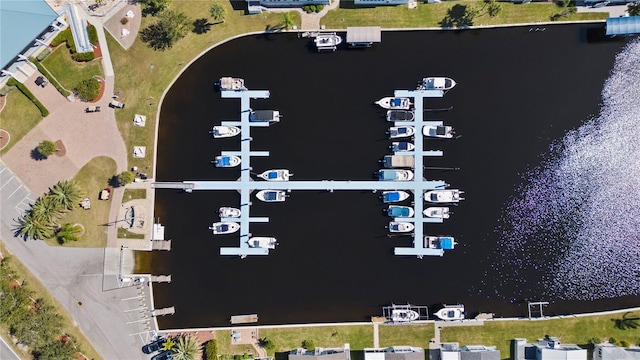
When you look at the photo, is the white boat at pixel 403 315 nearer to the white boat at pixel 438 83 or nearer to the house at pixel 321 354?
the house at pixel 321 354

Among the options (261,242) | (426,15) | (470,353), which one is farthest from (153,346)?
(426,15)

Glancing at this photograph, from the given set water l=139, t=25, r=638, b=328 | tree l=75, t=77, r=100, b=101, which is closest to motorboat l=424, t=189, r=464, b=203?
water l=139, t=25, r=638, b=328

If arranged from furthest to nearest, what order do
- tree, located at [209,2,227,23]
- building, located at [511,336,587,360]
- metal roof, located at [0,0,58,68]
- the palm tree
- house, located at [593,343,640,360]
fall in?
tree, located at [209,2,227,23] < the palm tree < metal roof, located at [0,0,58,68] < house, located at [593,343,640,360] < building, located at [511,336,587,360]

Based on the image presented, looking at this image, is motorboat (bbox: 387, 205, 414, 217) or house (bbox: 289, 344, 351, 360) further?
motorboat (bbox: 387, 205, 414, 217)

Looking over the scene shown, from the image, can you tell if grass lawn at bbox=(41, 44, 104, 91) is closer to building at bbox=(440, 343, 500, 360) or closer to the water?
the water

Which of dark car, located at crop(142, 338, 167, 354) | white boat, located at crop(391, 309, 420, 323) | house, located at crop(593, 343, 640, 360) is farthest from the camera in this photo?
dark car, located at crop(142, 338, 167, 354)

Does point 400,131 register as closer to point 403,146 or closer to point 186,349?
point 403,146

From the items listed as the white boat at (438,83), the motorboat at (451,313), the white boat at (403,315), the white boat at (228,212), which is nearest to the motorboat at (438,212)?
the motorboat at (451,313)
